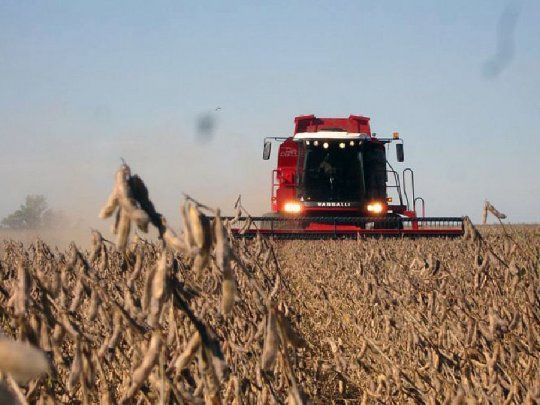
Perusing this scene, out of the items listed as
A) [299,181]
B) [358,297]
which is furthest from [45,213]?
[358,297]

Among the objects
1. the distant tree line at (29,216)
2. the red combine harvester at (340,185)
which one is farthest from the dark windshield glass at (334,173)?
the distant tree line at (29,216)

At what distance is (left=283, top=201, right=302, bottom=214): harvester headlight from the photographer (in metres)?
16.9

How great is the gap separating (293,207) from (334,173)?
1.24 metres

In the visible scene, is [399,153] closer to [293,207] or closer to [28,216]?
[293,207]

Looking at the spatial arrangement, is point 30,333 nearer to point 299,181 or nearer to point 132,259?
point 132,259

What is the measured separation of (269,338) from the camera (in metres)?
1.37

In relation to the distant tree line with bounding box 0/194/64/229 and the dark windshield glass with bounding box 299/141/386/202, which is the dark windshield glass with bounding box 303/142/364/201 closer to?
the dark windshield glass with bounding box 299/141/386/202

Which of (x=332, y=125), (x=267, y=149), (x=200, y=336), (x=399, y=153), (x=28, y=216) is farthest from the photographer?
(x=28, y=216)

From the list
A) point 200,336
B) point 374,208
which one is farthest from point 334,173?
point 200,336

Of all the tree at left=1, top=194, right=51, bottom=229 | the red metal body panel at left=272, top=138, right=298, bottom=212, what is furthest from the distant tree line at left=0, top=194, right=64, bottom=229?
the red metal body panel at left=272, top=138, right=298, bottom=212

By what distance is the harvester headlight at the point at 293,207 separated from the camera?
16.9m

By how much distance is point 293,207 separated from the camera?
1698cm

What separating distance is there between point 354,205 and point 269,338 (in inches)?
627

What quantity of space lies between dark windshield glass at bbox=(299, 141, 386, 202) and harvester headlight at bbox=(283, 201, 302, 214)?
0.90 ft
